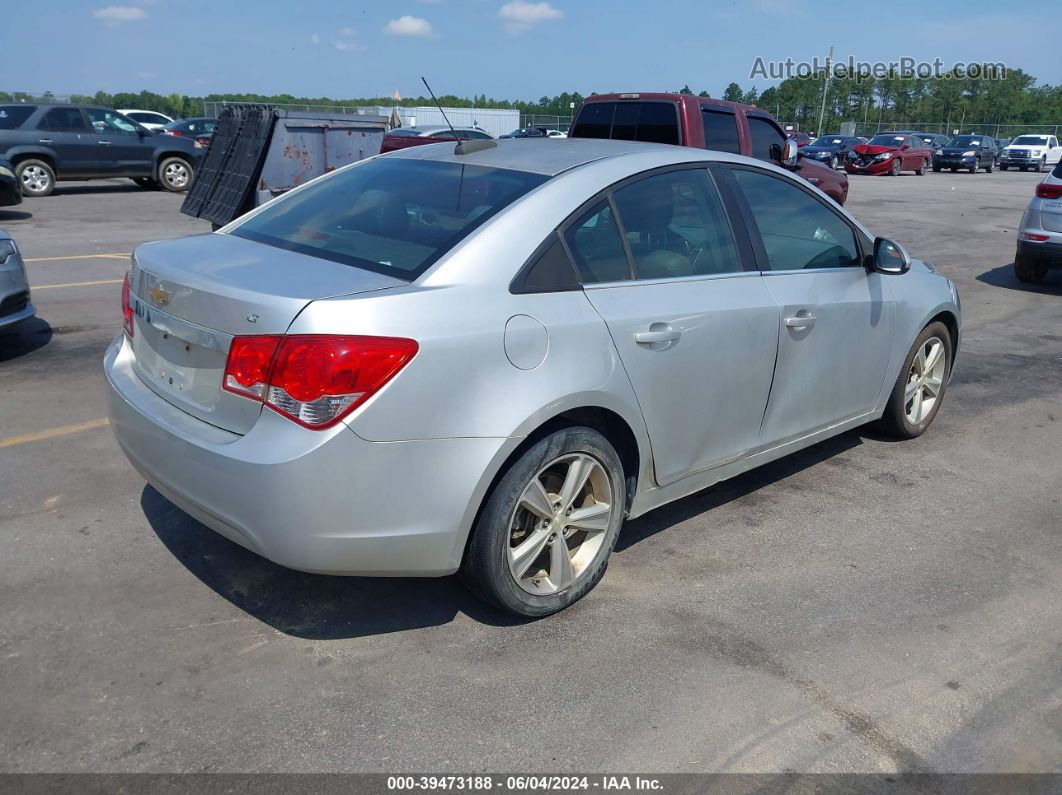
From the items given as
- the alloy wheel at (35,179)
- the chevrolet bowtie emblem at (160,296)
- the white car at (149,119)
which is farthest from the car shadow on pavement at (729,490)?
the white car at (149,119)

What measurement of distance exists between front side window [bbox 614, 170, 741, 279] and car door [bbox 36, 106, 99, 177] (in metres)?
17.0

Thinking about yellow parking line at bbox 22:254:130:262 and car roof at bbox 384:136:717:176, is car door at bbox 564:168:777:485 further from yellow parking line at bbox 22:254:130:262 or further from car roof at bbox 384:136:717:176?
yellow parking line at bbox 22:254:130:262

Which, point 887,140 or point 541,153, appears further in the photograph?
point 887,140

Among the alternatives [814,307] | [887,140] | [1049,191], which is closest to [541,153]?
[814,307]

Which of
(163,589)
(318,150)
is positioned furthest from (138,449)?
(318,150)

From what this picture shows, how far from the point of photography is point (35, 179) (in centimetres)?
1728

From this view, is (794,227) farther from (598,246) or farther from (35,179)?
(35,179)

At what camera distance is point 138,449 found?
10.8ft

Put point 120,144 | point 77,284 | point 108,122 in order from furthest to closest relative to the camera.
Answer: point 120,144
point 108,122
point 77,284

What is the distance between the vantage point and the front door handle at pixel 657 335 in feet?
11.1

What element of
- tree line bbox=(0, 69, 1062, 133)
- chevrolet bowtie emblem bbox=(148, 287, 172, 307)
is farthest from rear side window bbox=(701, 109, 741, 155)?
tree line bbox=(0, 69, 1062, 133)

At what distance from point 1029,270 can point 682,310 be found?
9.13 meters

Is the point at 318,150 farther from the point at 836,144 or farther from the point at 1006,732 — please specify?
the point at 836,144

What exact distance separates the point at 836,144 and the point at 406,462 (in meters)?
34.7
